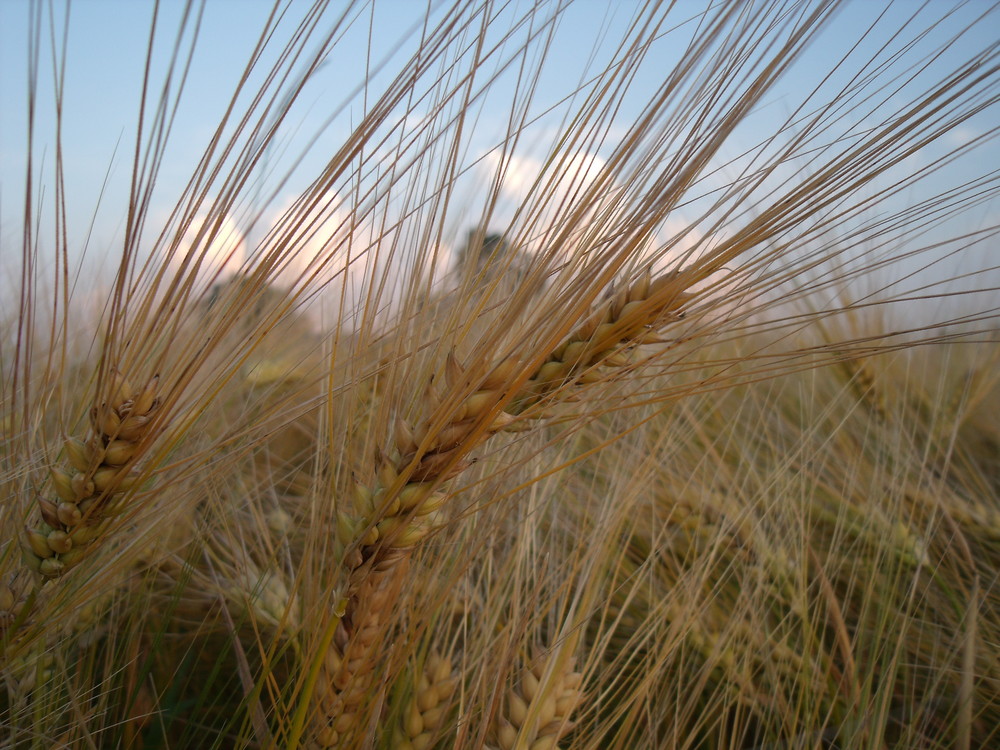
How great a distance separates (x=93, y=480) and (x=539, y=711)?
1.32 feet

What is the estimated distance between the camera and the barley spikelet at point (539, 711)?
0.56 meters

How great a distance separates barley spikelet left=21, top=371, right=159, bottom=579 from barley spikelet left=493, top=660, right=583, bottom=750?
0.37 metres

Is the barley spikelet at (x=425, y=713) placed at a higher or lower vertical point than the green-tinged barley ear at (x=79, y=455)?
lower

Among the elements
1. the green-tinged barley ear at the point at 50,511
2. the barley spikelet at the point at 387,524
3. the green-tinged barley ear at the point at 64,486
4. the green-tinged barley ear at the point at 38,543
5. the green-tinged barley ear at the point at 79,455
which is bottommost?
the barley spikelet at the point at 387,524

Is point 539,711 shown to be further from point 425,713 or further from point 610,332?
point 610,332

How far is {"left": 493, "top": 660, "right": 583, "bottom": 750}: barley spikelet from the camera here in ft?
1.83

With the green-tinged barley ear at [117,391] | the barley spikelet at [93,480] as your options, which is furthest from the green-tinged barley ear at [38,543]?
the green-tinged barley ear at [117,391]

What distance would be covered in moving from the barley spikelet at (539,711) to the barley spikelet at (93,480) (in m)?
0.37

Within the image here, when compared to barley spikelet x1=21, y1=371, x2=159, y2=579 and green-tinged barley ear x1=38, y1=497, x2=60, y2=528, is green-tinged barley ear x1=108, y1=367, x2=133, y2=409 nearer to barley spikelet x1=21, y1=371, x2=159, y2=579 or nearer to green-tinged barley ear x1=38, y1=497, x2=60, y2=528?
barley spikelet x1=21, y1=371, x2=159, y2=579

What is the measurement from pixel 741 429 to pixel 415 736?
1.04 m

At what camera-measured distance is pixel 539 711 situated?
0.56 m

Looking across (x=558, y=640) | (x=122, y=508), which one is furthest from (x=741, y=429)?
(x=122, y=508)

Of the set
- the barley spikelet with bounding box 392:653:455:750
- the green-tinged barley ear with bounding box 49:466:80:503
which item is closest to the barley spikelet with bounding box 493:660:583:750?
the barley spikelet with bounding box 392:653:455:750

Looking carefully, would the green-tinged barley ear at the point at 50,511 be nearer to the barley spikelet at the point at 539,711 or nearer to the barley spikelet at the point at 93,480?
the barley spikelet at the point at 93,480
